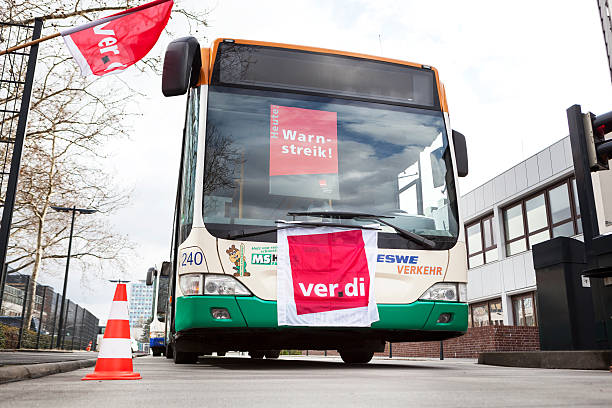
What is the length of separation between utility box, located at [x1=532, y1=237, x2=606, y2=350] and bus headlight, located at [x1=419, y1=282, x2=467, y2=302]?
323cm

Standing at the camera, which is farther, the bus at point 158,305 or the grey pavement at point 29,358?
the bus at point 158,305

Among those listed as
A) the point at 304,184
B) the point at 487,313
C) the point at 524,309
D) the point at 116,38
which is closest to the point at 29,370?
the point at 304,184

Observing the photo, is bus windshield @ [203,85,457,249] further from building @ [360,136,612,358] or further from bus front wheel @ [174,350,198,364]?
building @ [360,136,612,358]

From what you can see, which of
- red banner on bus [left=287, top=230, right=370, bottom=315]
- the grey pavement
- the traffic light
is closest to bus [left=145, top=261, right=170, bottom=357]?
the grey pavement

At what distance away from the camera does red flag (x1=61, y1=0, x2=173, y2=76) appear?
6.52 m

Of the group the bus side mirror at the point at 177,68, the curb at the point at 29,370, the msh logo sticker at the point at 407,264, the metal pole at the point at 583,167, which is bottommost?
the curb at the point at 29,370

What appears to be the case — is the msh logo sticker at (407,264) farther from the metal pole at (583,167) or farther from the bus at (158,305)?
the bus at (158,305)

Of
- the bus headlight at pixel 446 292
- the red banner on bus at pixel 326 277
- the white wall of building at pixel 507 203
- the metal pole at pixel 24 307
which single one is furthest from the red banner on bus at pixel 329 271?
the metal pole at pixel 24 307

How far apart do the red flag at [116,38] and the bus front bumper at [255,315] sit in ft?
8.93

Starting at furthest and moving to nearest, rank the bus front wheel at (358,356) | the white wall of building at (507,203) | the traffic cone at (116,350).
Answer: the white wall of building at (507,203), the bus front wheel at (358,356), the traffic cone at (116,350)

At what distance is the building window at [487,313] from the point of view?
24.6 metres

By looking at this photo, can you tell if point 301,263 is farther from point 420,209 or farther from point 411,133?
point 411,133

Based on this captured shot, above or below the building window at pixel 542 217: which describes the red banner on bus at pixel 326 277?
below

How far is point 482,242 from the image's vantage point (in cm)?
2700
